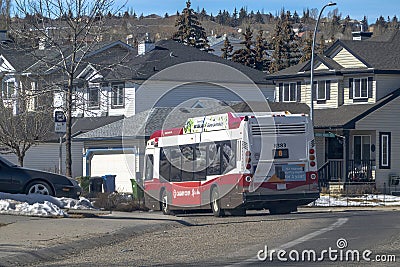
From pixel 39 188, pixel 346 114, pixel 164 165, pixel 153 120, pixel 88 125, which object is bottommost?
pixel 39 188

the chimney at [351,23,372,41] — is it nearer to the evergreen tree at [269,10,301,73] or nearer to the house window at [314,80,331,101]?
the house window at [314,80,331,101]

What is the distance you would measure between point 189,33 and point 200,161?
6314cm

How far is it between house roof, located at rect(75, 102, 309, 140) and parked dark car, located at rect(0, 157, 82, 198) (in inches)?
749

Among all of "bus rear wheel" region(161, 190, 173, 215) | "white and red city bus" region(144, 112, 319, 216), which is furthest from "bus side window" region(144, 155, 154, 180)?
"white and red city bus" region(144, 112, 319, 216)

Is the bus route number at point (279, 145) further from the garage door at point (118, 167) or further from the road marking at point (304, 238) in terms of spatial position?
the garage door at point (118, 167)

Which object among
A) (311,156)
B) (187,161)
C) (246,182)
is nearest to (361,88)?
(187,161)

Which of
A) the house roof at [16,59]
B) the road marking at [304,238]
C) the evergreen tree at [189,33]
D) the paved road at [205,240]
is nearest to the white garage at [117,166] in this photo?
the house roof at [16,59]

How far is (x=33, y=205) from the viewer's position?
21156 millimetres

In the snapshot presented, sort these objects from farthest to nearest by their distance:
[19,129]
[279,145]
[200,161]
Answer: [19,129]
[200,161]
[279,145]

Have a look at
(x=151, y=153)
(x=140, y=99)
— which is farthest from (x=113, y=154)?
(x=151, y=153)

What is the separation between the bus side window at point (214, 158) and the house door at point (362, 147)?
887 inches

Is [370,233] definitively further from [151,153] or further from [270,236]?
[151,153]

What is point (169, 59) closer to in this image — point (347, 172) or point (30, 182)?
point (347, 172)

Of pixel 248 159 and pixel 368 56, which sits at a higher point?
pixel 368 56
